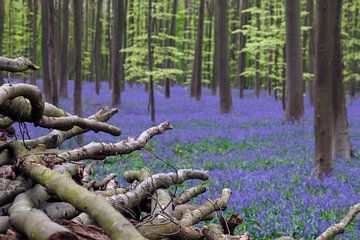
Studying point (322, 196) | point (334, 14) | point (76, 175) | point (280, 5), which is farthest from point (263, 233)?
point (280, 5)

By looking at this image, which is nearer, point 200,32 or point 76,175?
point 76,175

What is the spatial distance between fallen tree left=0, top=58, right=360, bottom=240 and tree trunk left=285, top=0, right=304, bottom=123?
1550 centimetres

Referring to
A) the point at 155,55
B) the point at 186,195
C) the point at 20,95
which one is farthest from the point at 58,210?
the point at 155,55

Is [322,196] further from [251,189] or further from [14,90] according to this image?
[14,90]

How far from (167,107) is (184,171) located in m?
23.3

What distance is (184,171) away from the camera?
3.72 metres

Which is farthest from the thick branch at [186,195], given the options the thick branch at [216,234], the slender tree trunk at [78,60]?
the slender tree trunk at [78,60]

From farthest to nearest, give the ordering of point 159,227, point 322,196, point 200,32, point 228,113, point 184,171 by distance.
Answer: point 200,32, point 228,113, point 322,196, point 184,171, point 159,227

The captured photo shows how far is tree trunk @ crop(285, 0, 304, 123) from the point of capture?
60.3 ft

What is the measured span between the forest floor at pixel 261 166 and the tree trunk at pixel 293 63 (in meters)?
0.66

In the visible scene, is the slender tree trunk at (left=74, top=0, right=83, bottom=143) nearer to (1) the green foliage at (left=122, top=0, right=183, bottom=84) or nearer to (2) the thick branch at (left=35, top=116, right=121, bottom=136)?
(1) the green foliage at (left=122, top=0, right=183, bottom=84)

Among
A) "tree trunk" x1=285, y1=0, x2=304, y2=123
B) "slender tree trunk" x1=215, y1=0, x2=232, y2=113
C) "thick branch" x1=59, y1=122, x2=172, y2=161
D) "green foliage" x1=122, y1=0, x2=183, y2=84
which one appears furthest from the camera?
"slender tree trunk" x1=215, y1=0, x2=232, y2=113

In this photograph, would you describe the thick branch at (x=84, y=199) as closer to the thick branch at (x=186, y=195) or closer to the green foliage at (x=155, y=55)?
the thick branch at (x=186, y=195)

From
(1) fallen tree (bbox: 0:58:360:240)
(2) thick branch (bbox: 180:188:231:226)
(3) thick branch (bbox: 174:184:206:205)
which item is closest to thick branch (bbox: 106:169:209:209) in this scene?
(1) fallen tree (bbox: 0:58:360:240)
